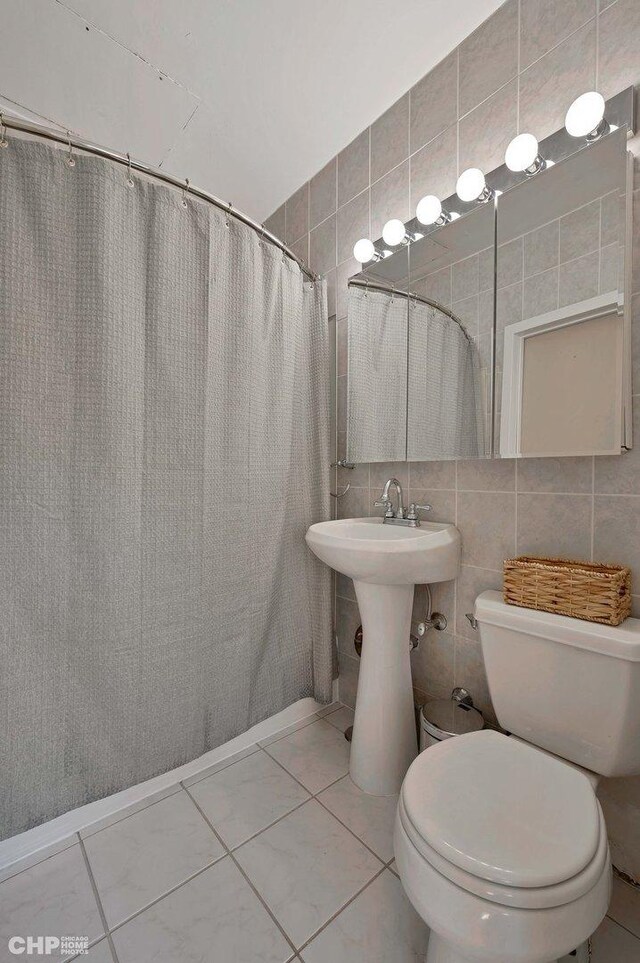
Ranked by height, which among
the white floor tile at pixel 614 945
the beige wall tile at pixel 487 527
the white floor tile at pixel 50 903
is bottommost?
the white floor tile at pixel 614 945

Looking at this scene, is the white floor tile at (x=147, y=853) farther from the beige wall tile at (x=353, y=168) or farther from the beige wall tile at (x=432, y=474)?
the beige wall tile at (x=353, y=168)

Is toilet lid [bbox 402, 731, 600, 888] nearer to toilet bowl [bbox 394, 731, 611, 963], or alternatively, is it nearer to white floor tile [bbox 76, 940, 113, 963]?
toilet bowl [bbox 394, 731, 611, 963]

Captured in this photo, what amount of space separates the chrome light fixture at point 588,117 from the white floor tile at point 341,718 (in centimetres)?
205

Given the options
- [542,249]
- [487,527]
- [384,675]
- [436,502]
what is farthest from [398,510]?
[542,249]

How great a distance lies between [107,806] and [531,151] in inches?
87.5

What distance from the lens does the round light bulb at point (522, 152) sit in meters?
1.10

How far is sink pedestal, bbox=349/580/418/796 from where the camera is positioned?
1321 millimetres

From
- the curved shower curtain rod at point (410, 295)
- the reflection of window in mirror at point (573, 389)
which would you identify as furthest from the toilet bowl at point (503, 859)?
the curved shower curtain rod at point (410, 295)

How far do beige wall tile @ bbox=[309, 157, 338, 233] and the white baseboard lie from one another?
2163 mm

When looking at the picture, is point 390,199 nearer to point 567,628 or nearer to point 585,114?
point 585,114

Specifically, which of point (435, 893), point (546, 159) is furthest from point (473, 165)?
point (435, 893)

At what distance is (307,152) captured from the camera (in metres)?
1.77

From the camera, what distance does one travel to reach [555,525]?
1129 millimetres

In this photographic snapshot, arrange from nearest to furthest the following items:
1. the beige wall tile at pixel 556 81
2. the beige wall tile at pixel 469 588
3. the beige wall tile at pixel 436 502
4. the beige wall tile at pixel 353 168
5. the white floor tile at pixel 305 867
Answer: the white floor tile at pixel 305 867
the beige wall tile at pixel 556 81
the beige wall tile at pixel 469 588
the beige wall tile at pixel 436 502
the beige wall tile at pixel 353 168
